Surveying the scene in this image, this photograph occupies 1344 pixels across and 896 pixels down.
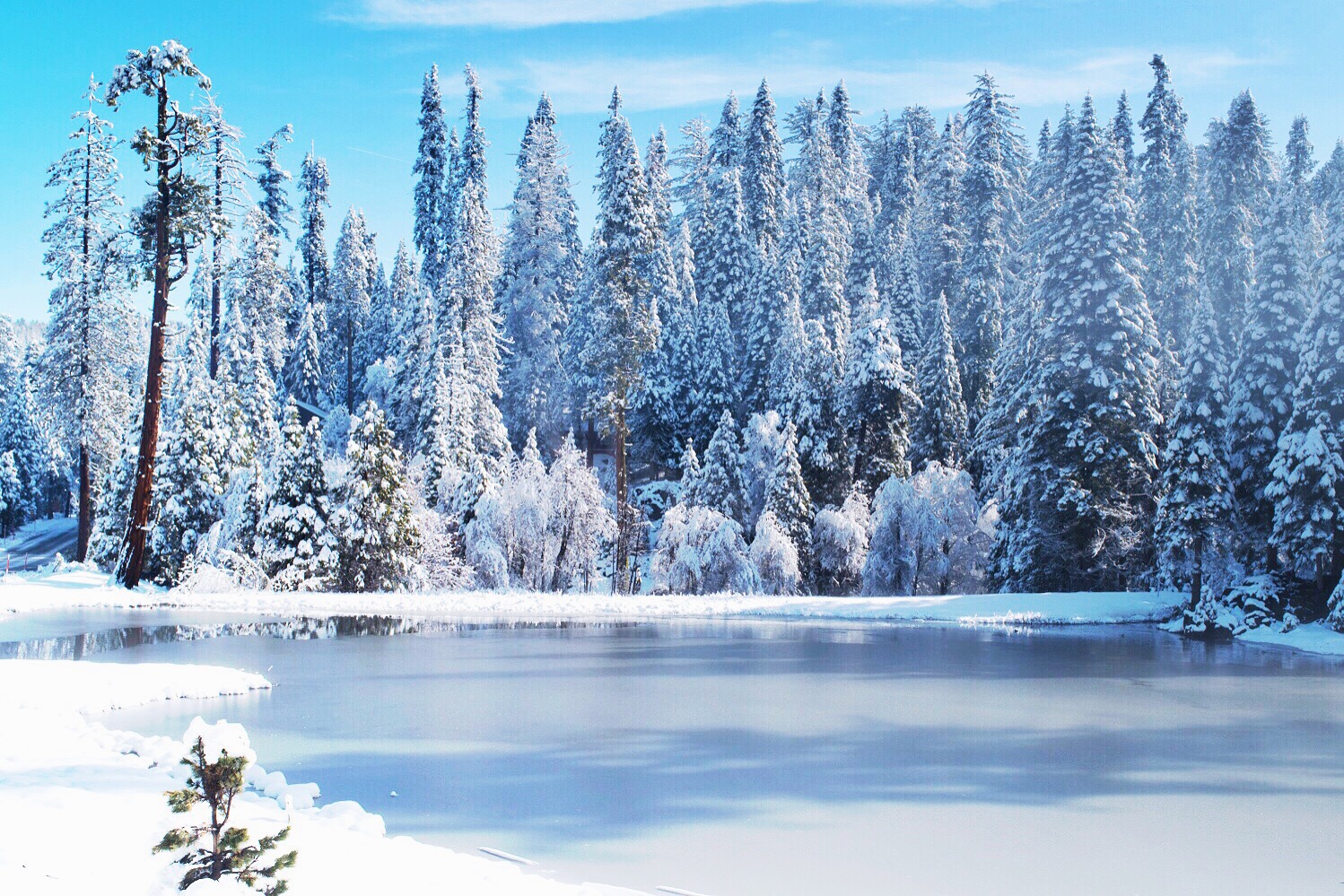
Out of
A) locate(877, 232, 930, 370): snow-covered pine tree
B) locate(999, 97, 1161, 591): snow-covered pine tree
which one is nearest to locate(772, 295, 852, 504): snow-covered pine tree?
locate(877, 232, 930, 370): snow-covered pine tree

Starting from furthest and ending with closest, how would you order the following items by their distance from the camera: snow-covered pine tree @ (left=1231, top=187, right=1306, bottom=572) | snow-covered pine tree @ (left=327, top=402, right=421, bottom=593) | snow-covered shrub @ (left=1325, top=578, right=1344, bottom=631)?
snow-covered pine tree @ (left=327, top=402, right=421, bottom=593)
snow-covered pine tree @ (left=1231, top=187, right=1306, bottom=572)
snow-covered shrub @ (left=1325, top=578, right=1344, bottom=631)

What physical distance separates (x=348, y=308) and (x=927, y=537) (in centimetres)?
4526

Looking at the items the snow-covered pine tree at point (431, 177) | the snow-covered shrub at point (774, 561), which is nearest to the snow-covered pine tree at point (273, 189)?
the snow-covered pine tree at point (431, 177)

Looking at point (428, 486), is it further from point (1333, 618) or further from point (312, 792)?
point (312, 792)

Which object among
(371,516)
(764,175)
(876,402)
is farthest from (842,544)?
(764,175)

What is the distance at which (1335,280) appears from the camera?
26.2 metres

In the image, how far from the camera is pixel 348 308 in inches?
2665

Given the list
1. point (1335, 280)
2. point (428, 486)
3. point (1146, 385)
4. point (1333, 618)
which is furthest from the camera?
point (428, 486)

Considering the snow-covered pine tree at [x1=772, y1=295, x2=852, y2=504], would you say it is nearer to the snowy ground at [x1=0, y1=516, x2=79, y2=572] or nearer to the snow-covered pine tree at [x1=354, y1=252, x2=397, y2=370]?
the snow-covered pine tree at [x1=354, y1=252, x2=397, y2=370]

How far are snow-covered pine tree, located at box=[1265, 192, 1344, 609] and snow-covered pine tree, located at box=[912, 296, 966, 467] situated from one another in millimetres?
17078

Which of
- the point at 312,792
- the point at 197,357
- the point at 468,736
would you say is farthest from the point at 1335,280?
the point at 197,357

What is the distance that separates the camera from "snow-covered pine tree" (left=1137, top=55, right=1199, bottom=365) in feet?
146

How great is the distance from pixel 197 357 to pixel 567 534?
13706mm

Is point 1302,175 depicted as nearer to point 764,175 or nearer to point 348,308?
point 764,175
